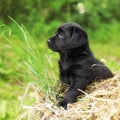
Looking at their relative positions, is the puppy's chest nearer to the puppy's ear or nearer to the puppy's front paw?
the puppy's ear

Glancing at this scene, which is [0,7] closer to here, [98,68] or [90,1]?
[90,1]

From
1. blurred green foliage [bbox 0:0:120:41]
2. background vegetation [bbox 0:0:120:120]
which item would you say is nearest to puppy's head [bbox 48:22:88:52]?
background vegetation [bbox 0:0:120:120]

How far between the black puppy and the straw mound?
8cm

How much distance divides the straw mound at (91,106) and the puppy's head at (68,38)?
0.31 meters

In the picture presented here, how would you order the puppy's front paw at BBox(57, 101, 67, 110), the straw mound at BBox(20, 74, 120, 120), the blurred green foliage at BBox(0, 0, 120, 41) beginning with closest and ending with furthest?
the straw mound at BBox(20, 74, 120, 120)
the puppy's front paw at BBox(57, 101, 67, 110)
the blurred green foliage at BBox(0, 0, 120, 41)

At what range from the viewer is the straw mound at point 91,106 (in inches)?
133

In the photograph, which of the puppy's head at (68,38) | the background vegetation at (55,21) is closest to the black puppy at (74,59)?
the puppy's head at (68,38)

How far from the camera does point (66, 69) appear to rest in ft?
12.9

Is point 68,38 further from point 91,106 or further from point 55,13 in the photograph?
point 55,13

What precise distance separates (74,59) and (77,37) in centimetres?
16

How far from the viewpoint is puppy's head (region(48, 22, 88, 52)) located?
390 cm

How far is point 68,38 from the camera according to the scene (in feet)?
12.9

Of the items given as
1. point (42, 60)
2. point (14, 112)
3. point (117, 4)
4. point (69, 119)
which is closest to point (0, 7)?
point (117, 4)

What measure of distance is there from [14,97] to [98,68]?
2.93 metres
